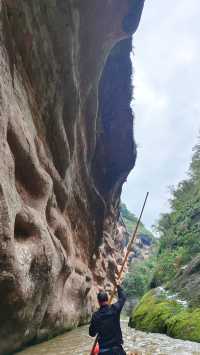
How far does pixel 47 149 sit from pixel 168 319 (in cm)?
748

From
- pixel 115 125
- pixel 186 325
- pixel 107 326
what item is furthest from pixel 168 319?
pixel 115 125

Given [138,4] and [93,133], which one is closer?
[138,4]

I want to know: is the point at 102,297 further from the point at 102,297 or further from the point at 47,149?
the point at 47,149

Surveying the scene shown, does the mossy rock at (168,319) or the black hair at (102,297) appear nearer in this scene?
the black hair at (102,297)

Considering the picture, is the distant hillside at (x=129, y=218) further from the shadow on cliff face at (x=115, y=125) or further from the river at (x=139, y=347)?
the river at (x=139, y=347)

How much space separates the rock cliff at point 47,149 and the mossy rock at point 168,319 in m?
3.10

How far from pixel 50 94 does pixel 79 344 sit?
348 inches

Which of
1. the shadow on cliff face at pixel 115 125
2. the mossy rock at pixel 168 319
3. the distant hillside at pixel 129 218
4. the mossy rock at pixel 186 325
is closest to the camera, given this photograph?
the mossy rock at pixel 186 325

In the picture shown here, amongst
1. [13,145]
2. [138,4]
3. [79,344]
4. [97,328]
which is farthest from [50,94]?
[97,328]

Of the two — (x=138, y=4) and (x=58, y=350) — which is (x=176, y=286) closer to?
(x=58, y=350)

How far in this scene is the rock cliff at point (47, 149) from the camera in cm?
871

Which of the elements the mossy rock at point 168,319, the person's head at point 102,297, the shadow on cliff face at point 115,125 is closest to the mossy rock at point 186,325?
the mossy rock at point 168,319

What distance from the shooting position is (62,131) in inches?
588

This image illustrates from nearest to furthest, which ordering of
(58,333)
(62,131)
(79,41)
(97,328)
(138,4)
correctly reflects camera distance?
(97,328)
(58,333)
(62,131)
(79,41)
(138,4)
